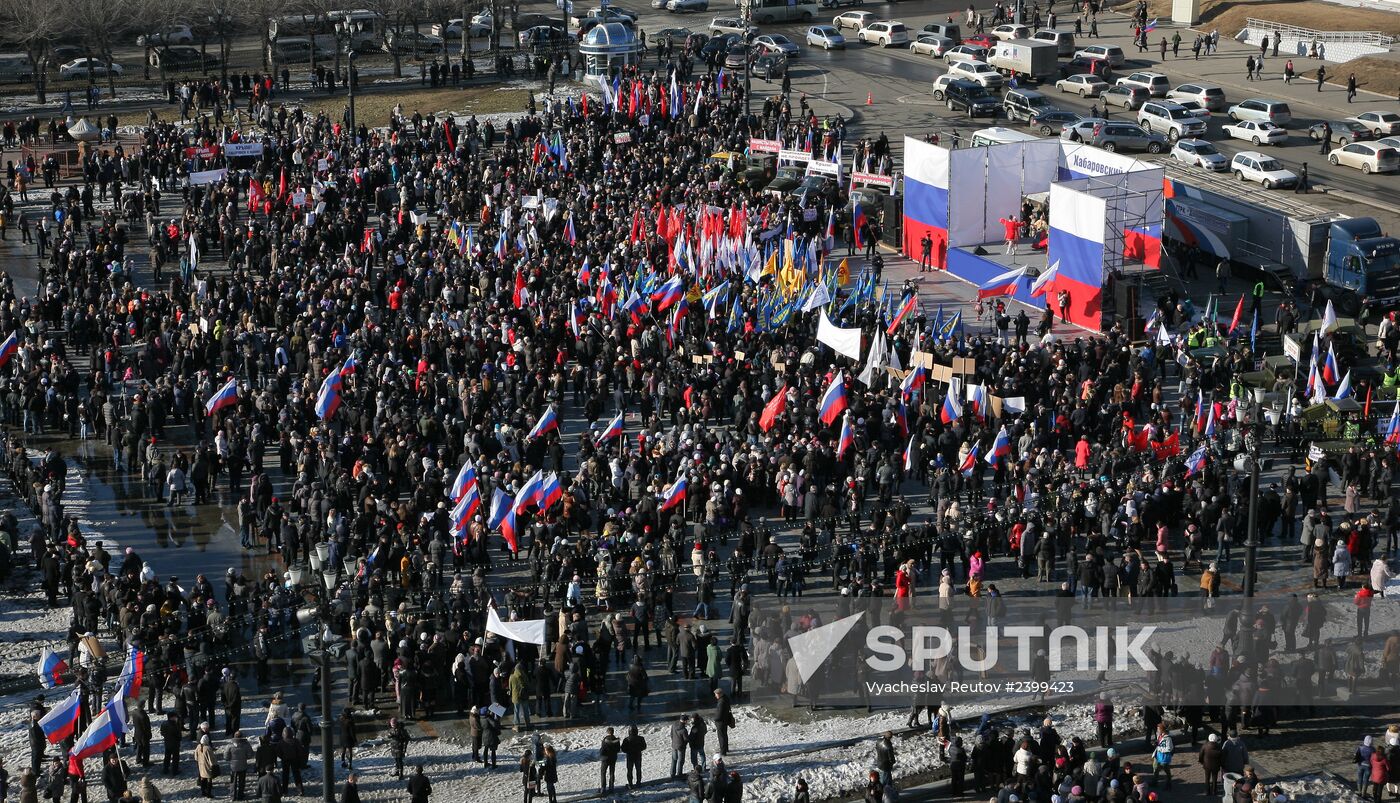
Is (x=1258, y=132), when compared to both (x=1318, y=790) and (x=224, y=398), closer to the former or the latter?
(x=224, y=398)

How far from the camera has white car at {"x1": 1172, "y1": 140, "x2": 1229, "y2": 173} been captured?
56.2 m

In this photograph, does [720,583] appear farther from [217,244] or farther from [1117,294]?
[217,244]

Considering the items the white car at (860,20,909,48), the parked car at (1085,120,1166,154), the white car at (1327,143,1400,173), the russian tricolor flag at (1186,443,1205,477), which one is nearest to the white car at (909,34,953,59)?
the white car at (860,20,909,48)

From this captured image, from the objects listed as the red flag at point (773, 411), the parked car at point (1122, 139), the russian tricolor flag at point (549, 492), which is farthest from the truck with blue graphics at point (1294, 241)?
the russian tricolor flag at point (549, 492)

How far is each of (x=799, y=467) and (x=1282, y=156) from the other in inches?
1258

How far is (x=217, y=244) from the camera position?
173 ft

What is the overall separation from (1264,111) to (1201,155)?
232 inches

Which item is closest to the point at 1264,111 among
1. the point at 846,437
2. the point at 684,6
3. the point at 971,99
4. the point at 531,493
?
the point at 971,99

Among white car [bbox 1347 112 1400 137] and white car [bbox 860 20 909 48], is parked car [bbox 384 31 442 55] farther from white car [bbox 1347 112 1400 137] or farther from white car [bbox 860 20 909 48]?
white car [bbox 1347 112 1400 137]

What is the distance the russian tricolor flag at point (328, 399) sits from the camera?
3666 cm

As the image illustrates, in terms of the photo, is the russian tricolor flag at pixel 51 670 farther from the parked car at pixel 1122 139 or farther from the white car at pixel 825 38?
the white car at pixel 825 38

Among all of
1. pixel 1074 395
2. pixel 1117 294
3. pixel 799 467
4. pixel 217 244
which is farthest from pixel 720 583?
pixel 217 244

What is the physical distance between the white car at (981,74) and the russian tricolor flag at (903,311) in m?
30.2

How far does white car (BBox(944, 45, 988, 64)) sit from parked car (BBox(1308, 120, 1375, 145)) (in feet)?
49.1
